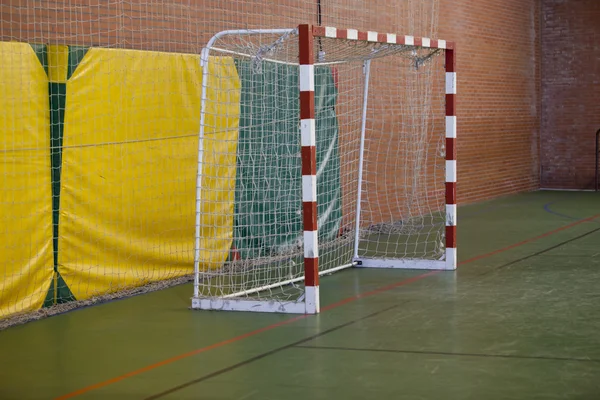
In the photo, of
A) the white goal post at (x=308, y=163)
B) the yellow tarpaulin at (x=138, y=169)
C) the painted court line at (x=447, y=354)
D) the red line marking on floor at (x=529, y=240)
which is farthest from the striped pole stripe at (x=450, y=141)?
the painted court line at (x=447, y=354)

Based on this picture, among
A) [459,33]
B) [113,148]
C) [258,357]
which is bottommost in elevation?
[258,357]

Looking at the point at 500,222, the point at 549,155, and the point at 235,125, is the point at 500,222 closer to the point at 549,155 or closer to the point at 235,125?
the point at 235,125

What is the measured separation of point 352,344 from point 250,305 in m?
1.46

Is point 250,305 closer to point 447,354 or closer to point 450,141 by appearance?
point 447,354

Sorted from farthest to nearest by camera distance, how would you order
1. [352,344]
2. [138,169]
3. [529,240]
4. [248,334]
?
1. [529,240]
2. [138,169]
3. [248,334]
4. [352,344]

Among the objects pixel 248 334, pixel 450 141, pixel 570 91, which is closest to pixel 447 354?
pixel 248 334

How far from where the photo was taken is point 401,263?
9.76 metres

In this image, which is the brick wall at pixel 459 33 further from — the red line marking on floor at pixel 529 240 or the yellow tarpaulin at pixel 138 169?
the red line marking on floor at pixel 529 240

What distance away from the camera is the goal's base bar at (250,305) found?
295 inches

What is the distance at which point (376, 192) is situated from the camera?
43.5ft

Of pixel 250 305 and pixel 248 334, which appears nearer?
pixel 248 334

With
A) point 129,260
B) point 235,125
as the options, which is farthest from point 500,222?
point 129,260

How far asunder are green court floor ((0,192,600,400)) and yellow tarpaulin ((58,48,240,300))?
0.48 m

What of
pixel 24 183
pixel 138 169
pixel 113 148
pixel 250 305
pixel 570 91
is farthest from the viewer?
pixel 570 91
